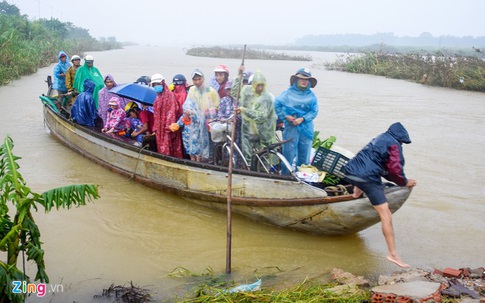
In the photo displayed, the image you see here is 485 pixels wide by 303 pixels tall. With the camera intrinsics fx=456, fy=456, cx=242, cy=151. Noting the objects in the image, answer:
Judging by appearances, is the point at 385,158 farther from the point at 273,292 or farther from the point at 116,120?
the point at 116,120

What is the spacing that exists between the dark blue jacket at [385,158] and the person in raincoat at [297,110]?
148cm

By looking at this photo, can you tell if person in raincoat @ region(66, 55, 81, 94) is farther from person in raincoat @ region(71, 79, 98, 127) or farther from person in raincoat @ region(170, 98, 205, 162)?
person in raincoat @ region(170, 98, 205, 162)

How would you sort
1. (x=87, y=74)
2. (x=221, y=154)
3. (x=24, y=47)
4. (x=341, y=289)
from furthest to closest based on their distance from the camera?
(x=24, y=47) < (x=87, y=74) < (x=221, y=154) < (x=341, y=289)

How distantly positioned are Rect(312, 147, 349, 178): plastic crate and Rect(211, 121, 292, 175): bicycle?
464 mm

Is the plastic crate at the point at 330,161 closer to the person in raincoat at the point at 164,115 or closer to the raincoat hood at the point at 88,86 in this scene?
the person in raincoat at the point at 164,115

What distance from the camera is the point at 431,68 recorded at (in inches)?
821

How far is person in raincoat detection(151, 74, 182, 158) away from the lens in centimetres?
622

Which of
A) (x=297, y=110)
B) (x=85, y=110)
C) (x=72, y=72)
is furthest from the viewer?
(x=72, y=72)

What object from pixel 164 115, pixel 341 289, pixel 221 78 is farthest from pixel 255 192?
pixel 221 78

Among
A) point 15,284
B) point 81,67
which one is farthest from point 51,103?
point 15,284

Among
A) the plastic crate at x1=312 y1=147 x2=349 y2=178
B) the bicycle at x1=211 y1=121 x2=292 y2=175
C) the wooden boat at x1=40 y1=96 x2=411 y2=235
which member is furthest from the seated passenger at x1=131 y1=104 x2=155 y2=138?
the plastic crate at x1=312 y1=147 x2=349 y2=178

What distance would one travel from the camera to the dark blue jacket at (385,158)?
4.26m

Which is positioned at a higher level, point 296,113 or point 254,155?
point 296,113

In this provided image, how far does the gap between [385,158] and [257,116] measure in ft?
5.91
